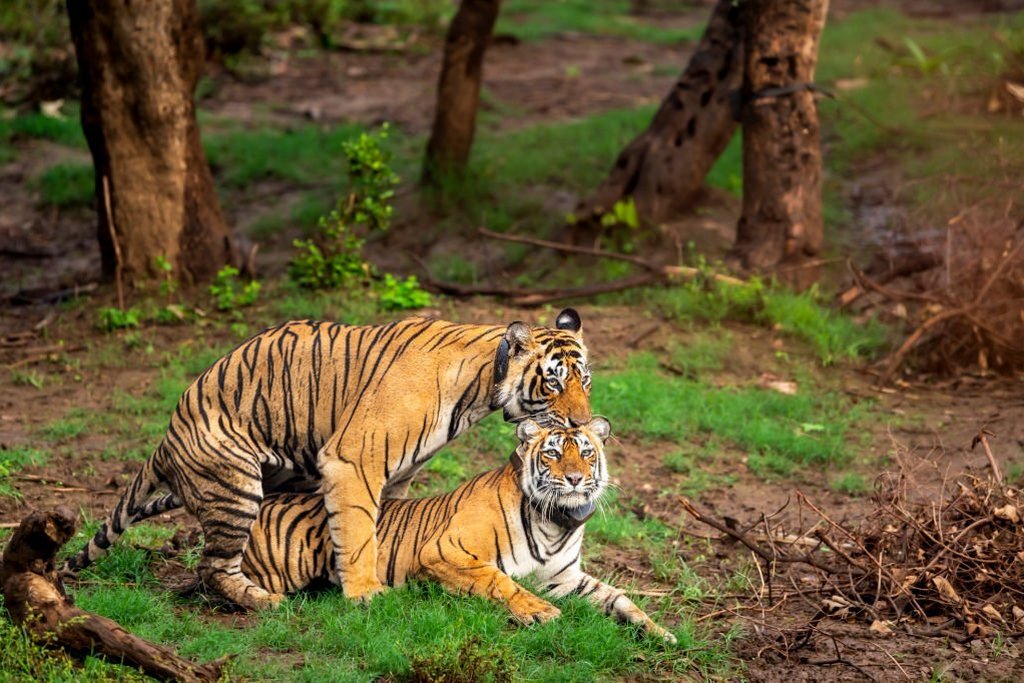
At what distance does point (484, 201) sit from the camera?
12.9 m

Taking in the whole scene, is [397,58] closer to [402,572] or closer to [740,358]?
[740,358]

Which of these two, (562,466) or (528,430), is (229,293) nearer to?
(528,430)

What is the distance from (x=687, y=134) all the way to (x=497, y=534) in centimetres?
660

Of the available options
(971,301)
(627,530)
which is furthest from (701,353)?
(627,530)

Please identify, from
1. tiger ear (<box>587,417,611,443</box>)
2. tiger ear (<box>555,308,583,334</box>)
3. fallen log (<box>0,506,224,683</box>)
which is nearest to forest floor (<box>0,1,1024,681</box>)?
fallen log (<box>0,506,224,683</box>)

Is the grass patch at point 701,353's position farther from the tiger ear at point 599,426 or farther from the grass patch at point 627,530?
the tiger ear at point 599,426

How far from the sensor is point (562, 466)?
18.4 feet

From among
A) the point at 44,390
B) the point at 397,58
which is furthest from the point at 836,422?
the point at 397,58

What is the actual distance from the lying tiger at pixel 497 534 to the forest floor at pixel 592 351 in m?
0.14

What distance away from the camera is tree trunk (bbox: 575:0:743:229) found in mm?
11438

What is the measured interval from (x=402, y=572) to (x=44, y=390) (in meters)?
3.84

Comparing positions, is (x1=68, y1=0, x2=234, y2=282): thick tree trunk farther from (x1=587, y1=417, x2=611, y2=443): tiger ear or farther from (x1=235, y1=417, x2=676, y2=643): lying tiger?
(x1=587, y1=417, x2=611, y2=443): tiger ear

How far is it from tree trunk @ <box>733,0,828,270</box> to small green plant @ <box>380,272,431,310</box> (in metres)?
2.63

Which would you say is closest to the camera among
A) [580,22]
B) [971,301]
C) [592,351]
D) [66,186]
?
[971,301]
